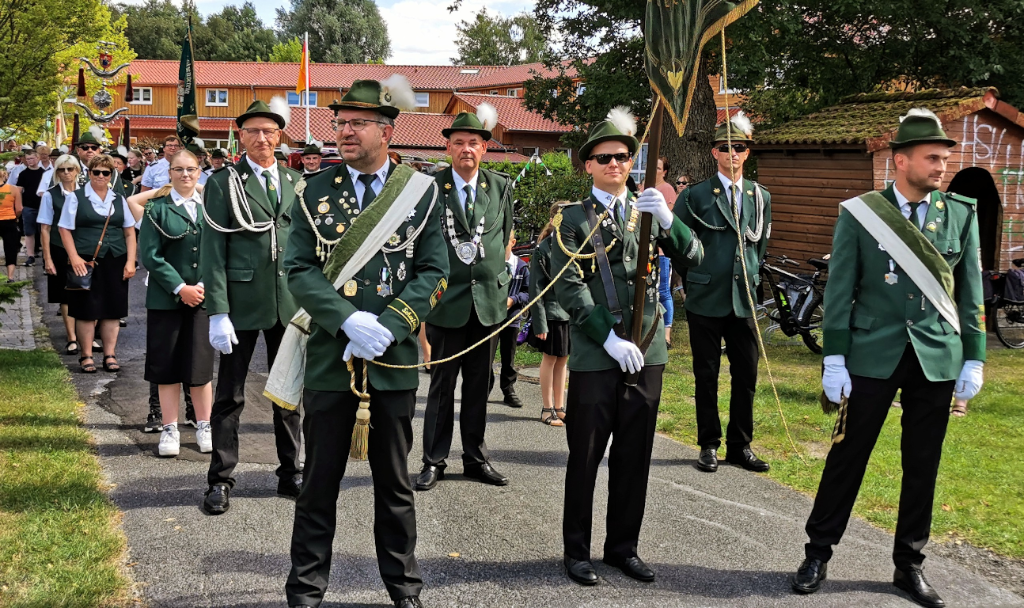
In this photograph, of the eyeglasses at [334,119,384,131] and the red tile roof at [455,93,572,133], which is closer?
the eyeglasses at [334,119,384,131]

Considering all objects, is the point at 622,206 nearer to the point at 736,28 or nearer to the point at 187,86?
the point at 187,86

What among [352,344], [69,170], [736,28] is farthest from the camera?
[736,28]

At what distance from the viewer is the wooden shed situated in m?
14.0

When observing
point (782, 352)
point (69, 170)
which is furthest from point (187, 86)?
point (782, 352)

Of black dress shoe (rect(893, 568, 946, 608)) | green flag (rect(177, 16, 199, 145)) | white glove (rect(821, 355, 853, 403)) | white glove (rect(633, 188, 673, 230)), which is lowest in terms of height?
black dress shoe (rect(893, 568, 946, 608))

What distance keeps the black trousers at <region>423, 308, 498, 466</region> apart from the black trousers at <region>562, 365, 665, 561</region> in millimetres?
1659

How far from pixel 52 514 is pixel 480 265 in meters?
3.02

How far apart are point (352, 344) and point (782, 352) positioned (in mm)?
9136

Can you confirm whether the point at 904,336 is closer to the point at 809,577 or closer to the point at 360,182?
the point at 809,577

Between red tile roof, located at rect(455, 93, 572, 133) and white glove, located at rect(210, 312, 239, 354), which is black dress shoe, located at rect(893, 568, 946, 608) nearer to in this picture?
white glove, located at rect(210, 312, 239, 354)

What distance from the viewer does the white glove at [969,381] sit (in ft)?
Result: 16.1

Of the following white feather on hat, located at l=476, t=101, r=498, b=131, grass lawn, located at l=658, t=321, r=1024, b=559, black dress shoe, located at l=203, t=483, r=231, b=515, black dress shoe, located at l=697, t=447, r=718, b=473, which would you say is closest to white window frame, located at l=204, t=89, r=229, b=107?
grass lawn, located at l=658, t=321, r=1024, b=559

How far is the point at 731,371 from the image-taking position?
282 inches

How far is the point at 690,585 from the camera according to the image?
194 inches
